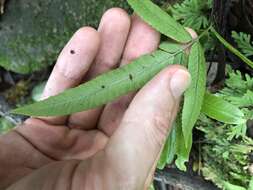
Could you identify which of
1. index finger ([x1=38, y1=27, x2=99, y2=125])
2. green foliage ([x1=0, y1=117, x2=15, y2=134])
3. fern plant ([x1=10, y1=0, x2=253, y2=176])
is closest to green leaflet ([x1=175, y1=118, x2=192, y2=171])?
fern plant ([x1=10, y1=0, x2=253, y2=176])

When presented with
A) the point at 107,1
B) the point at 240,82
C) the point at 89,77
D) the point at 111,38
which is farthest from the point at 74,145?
the point at 107,1

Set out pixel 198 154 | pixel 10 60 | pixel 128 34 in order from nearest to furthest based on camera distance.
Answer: pixel 128 34
pixel 198 154
pixel 10 60

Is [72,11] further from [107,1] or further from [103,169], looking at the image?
[103,169]

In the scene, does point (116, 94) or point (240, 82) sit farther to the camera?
Answer: point (240, 82)

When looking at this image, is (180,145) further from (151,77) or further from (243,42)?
(243,42)

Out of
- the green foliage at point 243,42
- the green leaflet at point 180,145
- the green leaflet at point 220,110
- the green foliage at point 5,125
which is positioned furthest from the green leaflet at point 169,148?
the green foliage at point 5,125

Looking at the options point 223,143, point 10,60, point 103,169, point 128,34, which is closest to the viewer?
point 103,169
